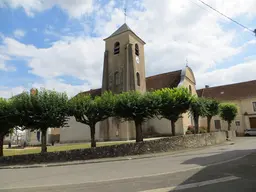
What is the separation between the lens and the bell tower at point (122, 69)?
1250 inches

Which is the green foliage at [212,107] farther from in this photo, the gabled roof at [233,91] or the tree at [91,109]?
the gabled roof at [233,91]

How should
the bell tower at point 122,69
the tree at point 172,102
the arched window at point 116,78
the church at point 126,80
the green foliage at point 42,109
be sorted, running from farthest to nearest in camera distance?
the arched window at point 116,78 → the church at point 126,80 → the bell tower at point 122,69 → the tree at point 172,102 → the green foliage at point 42,109

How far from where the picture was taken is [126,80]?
32344 millimetres

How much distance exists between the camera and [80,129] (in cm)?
3772

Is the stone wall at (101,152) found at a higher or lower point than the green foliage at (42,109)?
lower

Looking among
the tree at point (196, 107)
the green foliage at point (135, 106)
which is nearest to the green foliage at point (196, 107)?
the tree at point (196, 107)

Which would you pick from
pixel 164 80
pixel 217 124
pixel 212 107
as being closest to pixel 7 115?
pixel 212 107

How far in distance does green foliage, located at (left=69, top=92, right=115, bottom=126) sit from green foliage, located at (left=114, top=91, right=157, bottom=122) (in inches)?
30.7

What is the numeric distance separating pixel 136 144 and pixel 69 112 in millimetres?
6325

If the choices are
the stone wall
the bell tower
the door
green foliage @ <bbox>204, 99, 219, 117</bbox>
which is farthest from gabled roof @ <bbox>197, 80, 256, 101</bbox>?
the stone wall

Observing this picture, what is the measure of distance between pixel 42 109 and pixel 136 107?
7.68 metres

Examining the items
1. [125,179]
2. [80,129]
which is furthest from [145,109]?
[80,129]

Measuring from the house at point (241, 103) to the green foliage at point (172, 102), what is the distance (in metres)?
24.8

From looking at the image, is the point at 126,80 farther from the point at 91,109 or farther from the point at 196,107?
the point at 91,109
